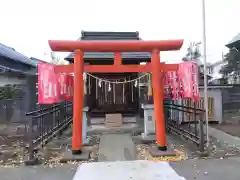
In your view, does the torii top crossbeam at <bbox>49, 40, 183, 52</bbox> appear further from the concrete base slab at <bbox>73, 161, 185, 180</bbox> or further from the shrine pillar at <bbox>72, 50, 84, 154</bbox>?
the concrete base slab at <bbox>73, 161, 185, 180</bbox>

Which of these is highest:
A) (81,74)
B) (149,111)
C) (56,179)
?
(81,74)

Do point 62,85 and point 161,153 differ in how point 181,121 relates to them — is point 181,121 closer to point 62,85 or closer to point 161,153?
point 161,153

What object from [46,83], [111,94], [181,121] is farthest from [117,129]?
[46,83]

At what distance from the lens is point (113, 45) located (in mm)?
7836

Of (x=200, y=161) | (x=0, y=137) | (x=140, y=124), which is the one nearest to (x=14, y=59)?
(x=0, y=137)

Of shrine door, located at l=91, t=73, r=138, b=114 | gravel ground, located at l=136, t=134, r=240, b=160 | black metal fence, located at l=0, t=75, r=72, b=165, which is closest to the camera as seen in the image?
gravel ground, located at l=136, t=134, r=240, b=160

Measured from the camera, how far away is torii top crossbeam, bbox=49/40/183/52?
25.2 ft

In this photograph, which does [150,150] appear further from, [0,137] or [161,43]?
[0,137]

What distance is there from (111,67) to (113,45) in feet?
2.23

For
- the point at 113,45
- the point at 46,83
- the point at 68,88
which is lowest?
the point at 68,88

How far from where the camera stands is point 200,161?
6691 mm

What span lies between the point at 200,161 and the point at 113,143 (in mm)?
3358

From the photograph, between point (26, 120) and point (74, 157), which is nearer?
point (74, 157)

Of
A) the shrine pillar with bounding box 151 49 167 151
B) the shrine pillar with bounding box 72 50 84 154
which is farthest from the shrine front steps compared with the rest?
the shrine pillar with bounding box 72 50 84 154
